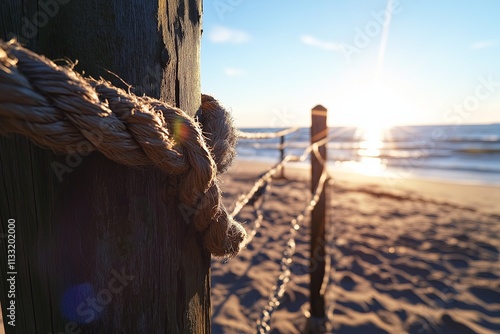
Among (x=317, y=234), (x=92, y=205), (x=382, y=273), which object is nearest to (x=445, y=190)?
(x=382, y=273)

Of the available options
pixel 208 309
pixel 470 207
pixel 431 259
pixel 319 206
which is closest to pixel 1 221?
pixel 208 309

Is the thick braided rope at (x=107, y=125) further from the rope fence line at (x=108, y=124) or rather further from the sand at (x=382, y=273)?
the sand at (x=382, y=273)

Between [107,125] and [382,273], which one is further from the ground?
[107,125]

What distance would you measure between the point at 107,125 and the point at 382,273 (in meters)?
3.44

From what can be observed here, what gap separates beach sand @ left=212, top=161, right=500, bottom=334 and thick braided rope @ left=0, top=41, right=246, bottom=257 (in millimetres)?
2181

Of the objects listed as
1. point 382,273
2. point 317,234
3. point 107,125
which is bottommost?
point 382,273

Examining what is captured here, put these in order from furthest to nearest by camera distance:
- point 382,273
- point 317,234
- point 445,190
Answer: point 445,190
point 382,273
point 317,234

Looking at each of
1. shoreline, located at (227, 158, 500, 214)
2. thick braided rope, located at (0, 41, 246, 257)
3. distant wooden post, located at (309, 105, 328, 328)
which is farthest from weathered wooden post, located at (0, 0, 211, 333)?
shoreline, located at (227, 158, 500, 214)

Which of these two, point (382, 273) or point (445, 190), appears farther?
point (445, 190)

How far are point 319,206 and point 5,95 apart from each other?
2279 mm

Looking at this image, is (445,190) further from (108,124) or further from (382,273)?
(108,124)

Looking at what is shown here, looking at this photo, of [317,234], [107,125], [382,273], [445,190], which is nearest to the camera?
[107,125]

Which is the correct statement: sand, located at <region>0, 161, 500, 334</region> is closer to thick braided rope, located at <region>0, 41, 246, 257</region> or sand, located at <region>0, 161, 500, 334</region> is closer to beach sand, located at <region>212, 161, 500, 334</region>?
beach sand, located at <region>212, 161, 500, 334</region>

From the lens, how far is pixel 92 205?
51 cm
